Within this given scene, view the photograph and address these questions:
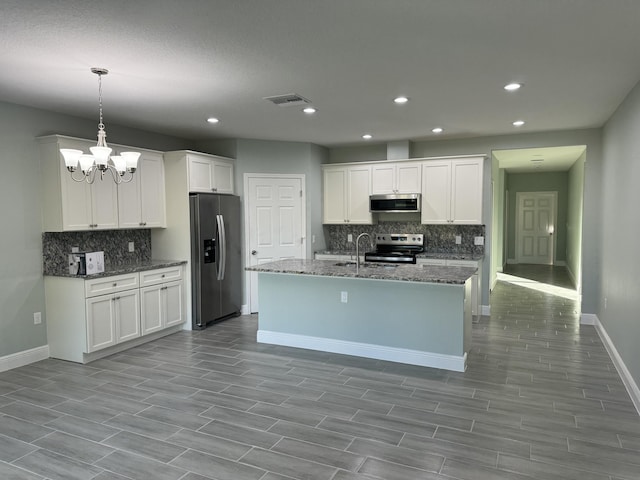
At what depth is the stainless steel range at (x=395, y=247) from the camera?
6332 mm

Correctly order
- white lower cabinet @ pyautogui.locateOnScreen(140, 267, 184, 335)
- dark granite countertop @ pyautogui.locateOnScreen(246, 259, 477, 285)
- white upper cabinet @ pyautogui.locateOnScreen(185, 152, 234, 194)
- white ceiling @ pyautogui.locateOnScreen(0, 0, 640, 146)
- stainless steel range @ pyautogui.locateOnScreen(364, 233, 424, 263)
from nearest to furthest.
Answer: white ceiling @ pyautogui.locateOnScreen(0, 0, 640, 146), dark granite countertop @ pyautogui.locateOnScreen(246, 259, 477, 285), white lower cabinet @ pyautogui.locateOnScreen(140, 267, 184, 335), white upper cabinet @ pyautogui.locateOnScreen(185, 152, 234, 194), stainless steel range @ pyautogui.locateOnScreen(364, 233, 424, 263)

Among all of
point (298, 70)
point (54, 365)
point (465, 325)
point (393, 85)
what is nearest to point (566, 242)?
point (465, 325)

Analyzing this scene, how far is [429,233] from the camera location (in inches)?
267

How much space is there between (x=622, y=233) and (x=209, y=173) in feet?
15.8

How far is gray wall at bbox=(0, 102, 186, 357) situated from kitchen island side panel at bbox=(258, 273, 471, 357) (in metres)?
2.35

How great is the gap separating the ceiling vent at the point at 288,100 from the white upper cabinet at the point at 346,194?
2.70 m

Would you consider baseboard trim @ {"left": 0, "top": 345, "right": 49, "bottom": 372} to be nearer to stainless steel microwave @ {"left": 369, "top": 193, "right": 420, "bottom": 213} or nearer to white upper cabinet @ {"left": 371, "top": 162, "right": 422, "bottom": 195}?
stainless steel microwave @ {"left": 369, "top": 193, "right": 420, "bottom": 213}

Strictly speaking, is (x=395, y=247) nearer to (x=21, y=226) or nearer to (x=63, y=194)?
(x=63, y=194)

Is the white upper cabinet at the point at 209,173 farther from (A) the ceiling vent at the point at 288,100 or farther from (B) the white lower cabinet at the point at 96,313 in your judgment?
(A) the ceiling vent at the point at 288,100

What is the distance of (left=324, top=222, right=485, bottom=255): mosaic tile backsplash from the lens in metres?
6.49

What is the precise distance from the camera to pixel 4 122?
4.15 meters

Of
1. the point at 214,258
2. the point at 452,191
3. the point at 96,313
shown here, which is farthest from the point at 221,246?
the point at 452,191

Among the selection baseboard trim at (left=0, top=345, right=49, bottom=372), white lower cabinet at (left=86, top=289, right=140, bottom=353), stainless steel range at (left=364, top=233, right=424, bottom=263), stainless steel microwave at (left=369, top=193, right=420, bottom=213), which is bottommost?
baseboard trim at (left=0, top=345, right=49, bottom=372)

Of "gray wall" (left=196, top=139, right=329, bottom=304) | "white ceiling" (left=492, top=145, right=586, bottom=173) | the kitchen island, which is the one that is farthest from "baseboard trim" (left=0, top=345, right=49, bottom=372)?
"white ceiling" (left=492, top=145, right=586, bottom=173)
